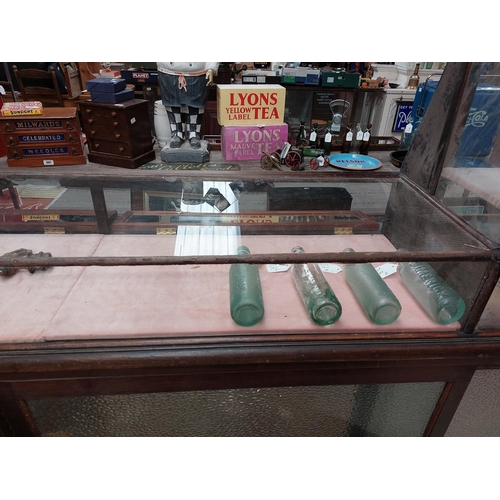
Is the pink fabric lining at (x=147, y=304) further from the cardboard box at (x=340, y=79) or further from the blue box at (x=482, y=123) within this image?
the cardboard box at (x=340, y=79)

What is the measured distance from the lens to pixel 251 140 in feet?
7.22

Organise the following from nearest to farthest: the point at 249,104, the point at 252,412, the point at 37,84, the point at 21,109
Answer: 1. the point at 252,412
2. the point at 21,109
3. the point at 249,104
4. the point at 37,84

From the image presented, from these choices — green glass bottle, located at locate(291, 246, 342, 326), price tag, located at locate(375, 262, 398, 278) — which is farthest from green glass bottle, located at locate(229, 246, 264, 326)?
price tag, located at locate(375, 262, 398, 278)

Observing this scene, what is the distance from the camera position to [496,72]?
1.25 m

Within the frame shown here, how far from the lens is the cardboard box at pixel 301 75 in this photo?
3482mm

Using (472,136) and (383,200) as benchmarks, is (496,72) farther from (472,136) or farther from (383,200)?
(383,200)

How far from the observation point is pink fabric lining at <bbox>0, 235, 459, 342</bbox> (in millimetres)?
994

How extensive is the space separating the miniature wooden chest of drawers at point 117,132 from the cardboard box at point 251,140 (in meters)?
0.50

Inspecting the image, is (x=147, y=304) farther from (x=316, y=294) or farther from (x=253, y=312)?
(x=316, y=294)

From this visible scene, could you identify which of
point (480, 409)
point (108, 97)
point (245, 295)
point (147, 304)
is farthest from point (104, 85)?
point (480, 409)

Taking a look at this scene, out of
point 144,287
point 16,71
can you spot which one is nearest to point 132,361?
point 144,287

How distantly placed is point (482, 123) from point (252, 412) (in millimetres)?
1369

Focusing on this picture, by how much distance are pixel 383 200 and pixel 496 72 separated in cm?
58

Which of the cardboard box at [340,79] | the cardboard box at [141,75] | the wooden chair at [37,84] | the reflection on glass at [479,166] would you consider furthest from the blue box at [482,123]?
the wooden chair at [37,84]
